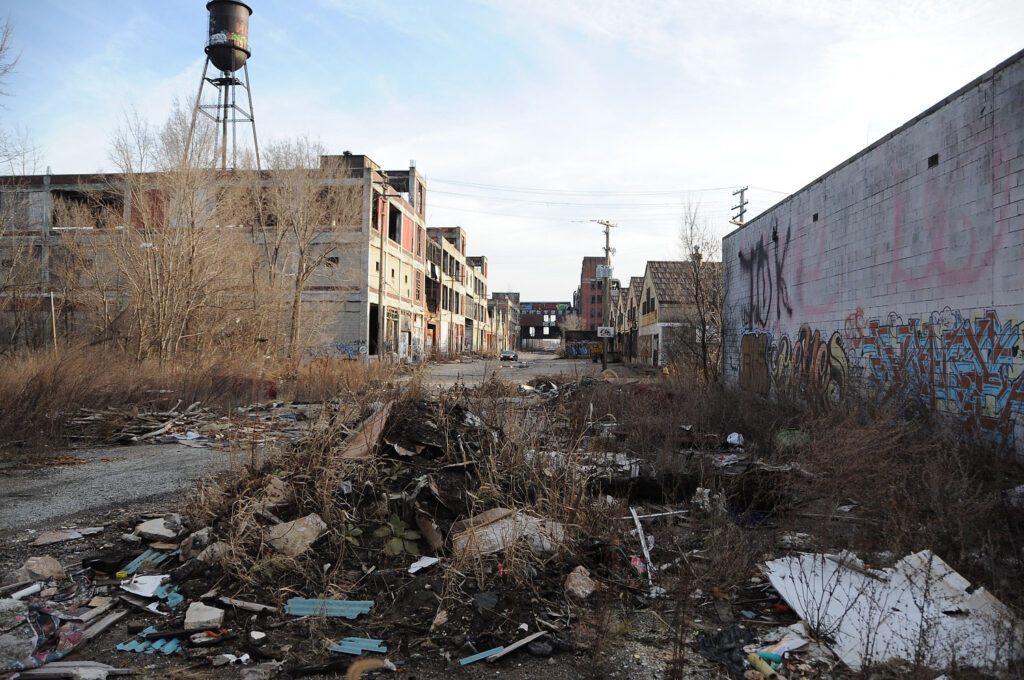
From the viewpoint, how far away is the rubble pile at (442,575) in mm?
3201

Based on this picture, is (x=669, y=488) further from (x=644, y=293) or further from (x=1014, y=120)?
(x=644, y=293)

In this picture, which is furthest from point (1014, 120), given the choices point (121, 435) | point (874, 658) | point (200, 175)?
point (200, 175)

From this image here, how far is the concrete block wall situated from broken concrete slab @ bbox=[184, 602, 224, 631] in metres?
7.43

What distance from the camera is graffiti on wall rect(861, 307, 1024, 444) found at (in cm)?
630

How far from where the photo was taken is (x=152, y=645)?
3291mm

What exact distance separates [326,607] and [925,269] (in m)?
8.40

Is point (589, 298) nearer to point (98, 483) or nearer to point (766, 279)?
point (766, 279)

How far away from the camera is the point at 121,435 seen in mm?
9469

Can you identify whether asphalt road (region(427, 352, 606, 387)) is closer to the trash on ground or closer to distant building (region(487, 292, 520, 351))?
the trash on ground

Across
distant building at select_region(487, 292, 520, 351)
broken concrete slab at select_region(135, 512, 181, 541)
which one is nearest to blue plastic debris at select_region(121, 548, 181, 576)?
broken concrete slab at select_region(135, 512, 181, 541)

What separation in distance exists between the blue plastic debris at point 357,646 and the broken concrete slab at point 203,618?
75 centimetres

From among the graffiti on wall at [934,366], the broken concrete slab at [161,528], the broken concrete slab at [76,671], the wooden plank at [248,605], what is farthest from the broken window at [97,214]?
the graffiti on wall at [934,366]

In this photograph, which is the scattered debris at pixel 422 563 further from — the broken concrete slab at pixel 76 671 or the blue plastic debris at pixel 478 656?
the broken concrete slab at pixel 76 671

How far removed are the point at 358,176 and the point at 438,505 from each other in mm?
32764
